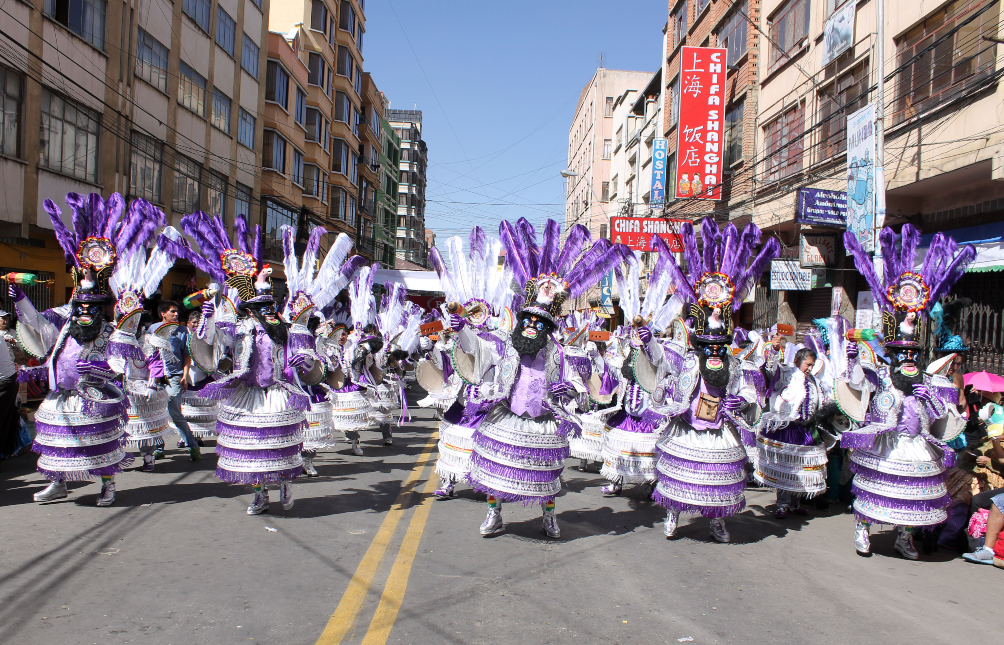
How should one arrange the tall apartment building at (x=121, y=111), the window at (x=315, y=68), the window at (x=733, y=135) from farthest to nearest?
the window at (x=315, y=68) → the window at (x=733, y=135) → the tall apartment building at (x=121, y=111)

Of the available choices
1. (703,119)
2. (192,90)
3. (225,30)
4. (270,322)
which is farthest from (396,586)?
(225,30)

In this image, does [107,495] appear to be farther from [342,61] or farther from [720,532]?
[342,61]

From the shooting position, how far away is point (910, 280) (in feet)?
17.7

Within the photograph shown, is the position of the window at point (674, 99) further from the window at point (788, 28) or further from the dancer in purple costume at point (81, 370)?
the dancer in purple costume at point (81, 370)

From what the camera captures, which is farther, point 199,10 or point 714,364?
point 199,10

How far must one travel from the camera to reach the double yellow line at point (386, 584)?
11.7ft

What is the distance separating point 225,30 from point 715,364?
22.8m

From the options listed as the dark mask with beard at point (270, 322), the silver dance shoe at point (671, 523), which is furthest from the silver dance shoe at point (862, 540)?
the dark mask with beard at point (270, 322)

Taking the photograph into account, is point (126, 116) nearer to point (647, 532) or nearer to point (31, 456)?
point (31, 456)

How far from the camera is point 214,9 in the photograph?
21391 millimetres

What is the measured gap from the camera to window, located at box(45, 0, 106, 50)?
550 inches

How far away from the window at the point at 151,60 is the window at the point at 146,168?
165 cm

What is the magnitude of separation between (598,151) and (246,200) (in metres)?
32.7

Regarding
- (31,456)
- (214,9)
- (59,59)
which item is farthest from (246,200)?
(31,456)
